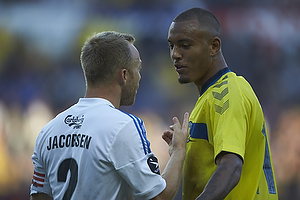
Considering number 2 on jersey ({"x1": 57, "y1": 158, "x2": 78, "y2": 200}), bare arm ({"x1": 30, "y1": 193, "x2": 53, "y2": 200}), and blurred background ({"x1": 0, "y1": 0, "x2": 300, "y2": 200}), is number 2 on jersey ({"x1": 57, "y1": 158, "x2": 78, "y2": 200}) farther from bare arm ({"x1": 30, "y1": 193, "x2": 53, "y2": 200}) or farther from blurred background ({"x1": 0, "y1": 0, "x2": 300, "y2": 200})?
blurred background ({"x1": 0, "y1": 0, "x2": 300, "y2": 200})

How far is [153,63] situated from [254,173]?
6.74m

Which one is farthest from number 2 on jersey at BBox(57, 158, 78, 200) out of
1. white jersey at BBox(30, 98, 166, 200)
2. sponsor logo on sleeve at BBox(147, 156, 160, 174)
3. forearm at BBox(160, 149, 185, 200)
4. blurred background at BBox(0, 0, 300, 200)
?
blurred background at BBox(0, 0, 300, 200)

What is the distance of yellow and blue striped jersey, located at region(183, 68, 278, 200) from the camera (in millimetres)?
2346

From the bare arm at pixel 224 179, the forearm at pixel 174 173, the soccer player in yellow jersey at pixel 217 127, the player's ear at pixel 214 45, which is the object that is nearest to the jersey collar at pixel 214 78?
the soccer player in yellow jersey at pixel 217 127

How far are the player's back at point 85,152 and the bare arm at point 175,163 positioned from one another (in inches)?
9.1

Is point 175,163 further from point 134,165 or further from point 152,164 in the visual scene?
point 134,165

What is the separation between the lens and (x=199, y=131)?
103 inches

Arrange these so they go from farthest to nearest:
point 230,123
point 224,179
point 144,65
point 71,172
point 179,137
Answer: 1. point 144,65
2. point 179,137
3. point 71,172
4. point 230,123
5. point 224,179

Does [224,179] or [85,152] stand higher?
[85,152]

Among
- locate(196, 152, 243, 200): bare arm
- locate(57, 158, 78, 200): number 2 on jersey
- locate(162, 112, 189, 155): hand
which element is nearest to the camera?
locate(196, 152, 243, 200): bare arm

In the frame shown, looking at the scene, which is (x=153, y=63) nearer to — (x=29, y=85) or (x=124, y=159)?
(x=29, y=85)

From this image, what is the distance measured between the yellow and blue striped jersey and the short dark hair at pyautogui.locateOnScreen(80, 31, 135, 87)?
0.57 m

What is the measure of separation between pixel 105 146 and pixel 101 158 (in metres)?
0.07

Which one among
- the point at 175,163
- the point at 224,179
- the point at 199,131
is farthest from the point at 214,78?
the point at 224,179
